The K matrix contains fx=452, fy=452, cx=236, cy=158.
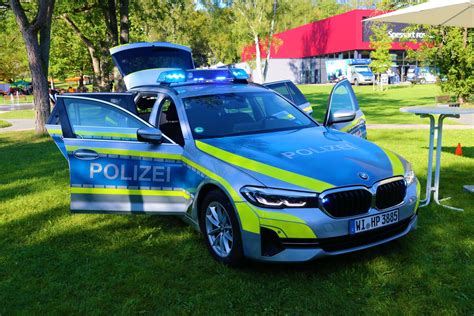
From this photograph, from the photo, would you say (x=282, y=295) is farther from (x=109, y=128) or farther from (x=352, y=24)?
(x=352, y=24)

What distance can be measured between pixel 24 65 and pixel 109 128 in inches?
2117

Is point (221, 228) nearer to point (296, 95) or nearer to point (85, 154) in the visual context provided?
point (85, 154)

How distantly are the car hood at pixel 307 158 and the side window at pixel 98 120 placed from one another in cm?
81

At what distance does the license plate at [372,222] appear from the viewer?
3.60m

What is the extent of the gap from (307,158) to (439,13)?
153 inches

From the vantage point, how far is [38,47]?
13.8 m

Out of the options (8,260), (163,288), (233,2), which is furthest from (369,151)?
(233,2)

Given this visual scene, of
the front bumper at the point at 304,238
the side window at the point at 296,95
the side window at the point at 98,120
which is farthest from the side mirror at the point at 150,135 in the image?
the side window at the point at 296,95

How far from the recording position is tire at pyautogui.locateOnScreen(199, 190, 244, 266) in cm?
383

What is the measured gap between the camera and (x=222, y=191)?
12.9 ft

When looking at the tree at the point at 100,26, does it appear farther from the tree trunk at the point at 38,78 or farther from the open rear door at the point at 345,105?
the open rear door at the point at 345,105

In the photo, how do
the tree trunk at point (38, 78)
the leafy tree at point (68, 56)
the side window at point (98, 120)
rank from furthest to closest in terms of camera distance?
1. the leafy tree at point (68, 56)
2. the tree trunk at point (38, 78)
3. the side window at point (98, 120)

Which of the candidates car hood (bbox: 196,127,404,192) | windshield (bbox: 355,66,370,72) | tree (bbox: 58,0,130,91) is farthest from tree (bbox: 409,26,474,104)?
windshield (bbox: 355,66,370,72)

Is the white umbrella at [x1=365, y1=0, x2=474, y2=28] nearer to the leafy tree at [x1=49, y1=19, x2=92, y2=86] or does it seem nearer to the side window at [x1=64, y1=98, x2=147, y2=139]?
the side window at [x1=64, y1=98, x2=147, y2=139]
